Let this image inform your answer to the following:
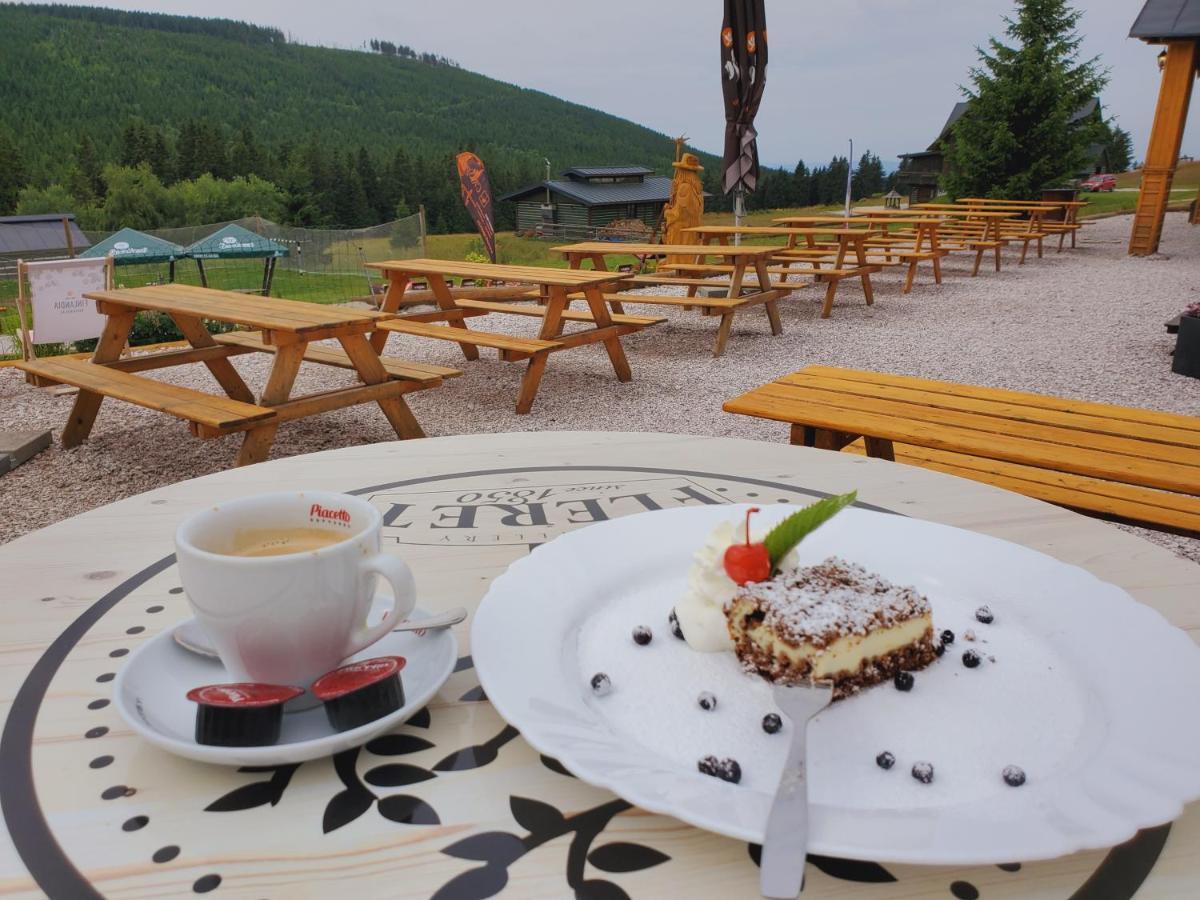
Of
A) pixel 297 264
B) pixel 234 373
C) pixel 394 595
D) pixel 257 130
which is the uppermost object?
pixel 257 130

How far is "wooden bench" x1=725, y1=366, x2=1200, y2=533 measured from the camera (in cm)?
195

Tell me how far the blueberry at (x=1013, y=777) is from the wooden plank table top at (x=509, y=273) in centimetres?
450

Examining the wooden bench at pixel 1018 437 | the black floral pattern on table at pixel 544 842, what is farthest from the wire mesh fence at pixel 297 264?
the black floral pattern on table at pixel 544 842

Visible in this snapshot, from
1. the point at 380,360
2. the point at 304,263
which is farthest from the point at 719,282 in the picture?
the point at 304,263

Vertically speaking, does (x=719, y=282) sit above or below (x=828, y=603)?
below

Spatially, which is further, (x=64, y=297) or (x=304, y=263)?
(x=304, y=263)

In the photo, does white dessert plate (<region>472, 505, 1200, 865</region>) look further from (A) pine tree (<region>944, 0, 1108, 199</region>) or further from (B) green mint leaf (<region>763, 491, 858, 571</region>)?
(A) pine tree (<region>944, 0, 1108, 199</region>)

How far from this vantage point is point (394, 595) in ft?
2.33

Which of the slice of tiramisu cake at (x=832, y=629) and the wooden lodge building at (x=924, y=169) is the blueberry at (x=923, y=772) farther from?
the wooden lodge building at (x=924, y=169)

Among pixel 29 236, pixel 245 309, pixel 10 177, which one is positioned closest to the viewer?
pixel 245 309

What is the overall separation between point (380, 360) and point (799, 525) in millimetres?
3848

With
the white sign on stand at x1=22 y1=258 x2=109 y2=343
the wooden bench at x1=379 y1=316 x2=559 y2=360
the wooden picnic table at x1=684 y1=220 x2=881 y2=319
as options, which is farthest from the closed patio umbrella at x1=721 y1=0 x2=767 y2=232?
the white sign on stand at x1=22 y1=258 x2=109 y2=343

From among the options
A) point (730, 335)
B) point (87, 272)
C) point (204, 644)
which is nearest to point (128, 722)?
point (204, 644)

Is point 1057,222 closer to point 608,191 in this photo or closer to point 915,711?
point 915,711
